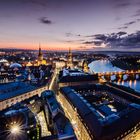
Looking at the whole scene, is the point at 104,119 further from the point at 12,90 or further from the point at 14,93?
the point at 12,90

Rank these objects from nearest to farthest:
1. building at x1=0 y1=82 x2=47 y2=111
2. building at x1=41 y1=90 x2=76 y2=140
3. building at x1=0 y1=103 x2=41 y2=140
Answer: building at x1=0 y1=103 x2=41 y2=140
building at x1=41 y1=90 x2=76 y2=140
building at x1=0 y1=82 x2=47 y2=111

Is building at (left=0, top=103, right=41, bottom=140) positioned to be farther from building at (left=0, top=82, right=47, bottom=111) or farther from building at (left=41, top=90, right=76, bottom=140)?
building at (left=0, top=82, right=47, bottom=111)

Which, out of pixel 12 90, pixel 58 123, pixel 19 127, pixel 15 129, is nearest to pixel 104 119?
pixel 58 123

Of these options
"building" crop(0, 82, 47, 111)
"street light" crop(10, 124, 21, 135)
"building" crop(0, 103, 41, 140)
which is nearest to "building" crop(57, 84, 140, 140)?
"building" crop(0, 103, 41, 140)

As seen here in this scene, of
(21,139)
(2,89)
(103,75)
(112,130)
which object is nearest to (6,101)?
(2,89)

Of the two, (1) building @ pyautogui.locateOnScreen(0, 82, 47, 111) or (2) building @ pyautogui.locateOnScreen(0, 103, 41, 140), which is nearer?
(2) building @ pyautogui.locateOnScreen(0, 103, 41, 140)

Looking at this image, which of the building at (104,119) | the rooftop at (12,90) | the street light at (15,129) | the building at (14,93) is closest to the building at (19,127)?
the street light at (15,129)

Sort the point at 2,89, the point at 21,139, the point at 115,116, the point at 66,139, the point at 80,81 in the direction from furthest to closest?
1. the point at 80,81
2. the point at 2,89
3. the point at 115,116
4. the point at 66,139
5. the point at 21,139

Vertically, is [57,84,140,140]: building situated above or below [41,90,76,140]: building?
above

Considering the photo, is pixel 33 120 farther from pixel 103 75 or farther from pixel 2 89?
pixel 103 75

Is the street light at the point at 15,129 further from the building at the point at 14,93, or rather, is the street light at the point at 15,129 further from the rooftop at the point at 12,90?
the rooftop at the point at 12,90

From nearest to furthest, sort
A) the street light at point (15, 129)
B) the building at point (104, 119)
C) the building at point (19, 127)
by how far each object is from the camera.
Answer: the building at point (19, 127)
the street light at point (15, 129)
the building at point (104, 119)
